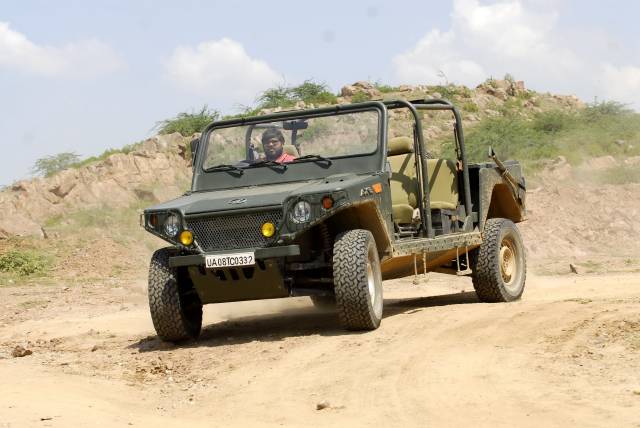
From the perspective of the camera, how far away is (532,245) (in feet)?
61.1

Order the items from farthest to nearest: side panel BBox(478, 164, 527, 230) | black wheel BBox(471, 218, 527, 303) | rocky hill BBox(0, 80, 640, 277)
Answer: rocky hill BBox(0, 80, 640, 277) → side panel BBox(478, 164, 527, 230) → black wheel BBox(471, 218, 527, 303)

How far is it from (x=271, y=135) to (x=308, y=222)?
5.87 feet

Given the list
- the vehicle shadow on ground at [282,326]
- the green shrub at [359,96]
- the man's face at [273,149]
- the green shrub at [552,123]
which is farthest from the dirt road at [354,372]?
the green shrub at [359,96]

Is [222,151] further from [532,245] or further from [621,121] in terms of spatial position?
[621,121]

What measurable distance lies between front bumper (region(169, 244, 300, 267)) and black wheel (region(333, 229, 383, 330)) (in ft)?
1.19

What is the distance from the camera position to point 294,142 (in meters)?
9.69

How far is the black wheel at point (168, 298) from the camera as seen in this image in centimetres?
864

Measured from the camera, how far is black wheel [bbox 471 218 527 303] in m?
10.4

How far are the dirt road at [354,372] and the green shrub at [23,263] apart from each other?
21.6 ft

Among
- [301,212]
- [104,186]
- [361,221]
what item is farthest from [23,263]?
[301,212]

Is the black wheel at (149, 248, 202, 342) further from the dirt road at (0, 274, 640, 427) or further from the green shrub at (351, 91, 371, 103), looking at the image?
the green shrub at (351, 91, 371, 103)

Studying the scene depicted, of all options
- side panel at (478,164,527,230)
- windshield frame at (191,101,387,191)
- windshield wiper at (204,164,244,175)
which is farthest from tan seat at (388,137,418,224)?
windshield wiper at (204,164,244,175)

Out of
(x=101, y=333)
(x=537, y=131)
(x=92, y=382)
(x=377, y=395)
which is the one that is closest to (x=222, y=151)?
(x=101, y=333)

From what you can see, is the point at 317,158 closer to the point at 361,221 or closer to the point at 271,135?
the point at 271,135
